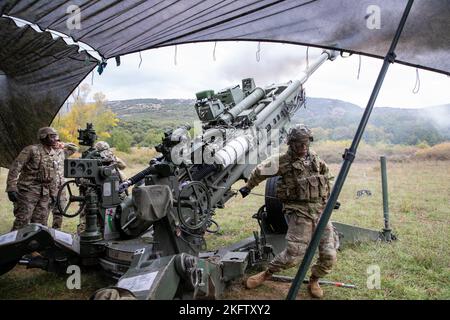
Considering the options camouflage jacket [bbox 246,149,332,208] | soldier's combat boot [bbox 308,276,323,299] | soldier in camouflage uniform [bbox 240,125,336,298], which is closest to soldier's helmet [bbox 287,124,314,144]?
soldier in camouflage uniform [bbox 240,125,336,298]

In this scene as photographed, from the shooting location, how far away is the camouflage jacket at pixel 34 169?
18.3 feet

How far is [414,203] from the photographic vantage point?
959 centimetres

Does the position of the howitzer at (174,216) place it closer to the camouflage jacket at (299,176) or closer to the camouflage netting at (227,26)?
the camouflage jacket at (299,176)

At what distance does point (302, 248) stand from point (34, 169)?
→ 3940mm

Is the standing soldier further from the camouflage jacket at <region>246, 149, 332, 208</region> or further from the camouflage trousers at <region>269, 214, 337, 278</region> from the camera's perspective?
the camouflage trousers at <region>269, 214, 337, 278</region>

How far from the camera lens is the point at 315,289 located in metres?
4.29

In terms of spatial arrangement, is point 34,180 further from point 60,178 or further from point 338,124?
point 338,124

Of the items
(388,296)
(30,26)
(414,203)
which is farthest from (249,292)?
(414,203)

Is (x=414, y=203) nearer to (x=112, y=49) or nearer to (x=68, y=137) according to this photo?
(x=112, y=49)

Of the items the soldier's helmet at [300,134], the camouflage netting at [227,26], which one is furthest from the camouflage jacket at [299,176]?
the camouflage netting at [227,26]

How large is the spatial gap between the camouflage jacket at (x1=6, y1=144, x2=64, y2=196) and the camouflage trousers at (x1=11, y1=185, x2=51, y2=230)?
0.07 m

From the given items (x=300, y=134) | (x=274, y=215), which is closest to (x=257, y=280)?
(x=274, y=215)

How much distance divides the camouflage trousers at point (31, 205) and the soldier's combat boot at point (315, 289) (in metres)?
3.93

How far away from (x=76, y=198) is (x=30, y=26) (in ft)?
6.67
